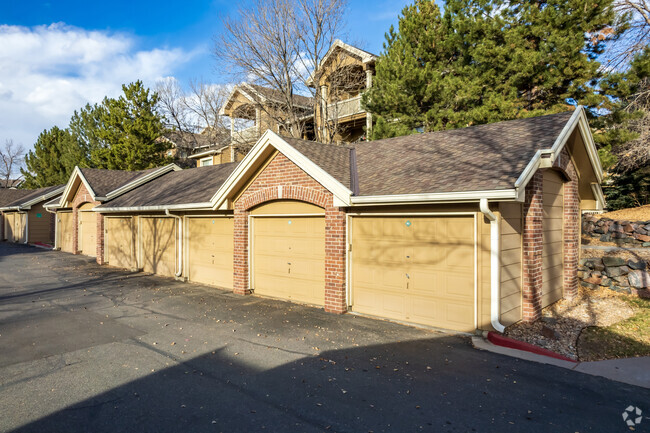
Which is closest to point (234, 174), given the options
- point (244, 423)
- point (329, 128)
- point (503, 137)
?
point (503, 137)

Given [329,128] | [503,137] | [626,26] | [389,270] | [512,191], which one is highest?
[626,26]

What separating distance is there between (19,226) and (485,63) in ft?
110

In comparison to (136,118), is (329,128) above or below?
below

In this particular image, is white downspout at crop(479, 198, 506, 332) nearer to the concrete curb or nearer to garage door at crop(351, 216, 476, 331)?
garage door at crop(351, 216, 476, 331)

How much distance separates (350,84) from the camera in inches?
976

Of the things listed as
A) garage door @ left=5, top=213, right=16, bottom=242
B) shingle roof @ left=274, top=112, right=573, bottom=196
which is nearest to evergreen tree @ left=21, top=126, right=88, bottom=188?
garage door @ left=5, top=213, right=16, bottom=242

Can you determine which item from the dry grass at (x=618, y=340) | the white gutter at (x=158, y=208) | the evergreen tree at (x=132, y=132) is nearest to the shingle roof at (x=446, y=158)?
the dry grass at (x=618, y=340)

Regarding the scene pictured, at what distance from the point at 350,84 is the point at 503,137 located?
1702 cm

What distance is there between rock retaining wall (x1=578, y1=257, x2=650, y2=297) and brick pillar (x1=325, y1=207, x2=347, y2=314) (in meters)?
6.84

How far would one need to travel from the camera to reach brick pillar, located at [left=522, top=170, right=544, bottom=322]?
26.2 feet

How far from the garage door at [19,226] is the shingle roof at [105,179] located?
496 inches

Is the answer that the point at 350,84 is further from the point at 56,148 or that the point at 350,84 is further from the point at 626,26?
the point at 56,148

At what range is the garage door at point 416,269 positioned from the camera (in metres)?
7.60

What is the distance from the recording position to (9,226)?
31.8m
